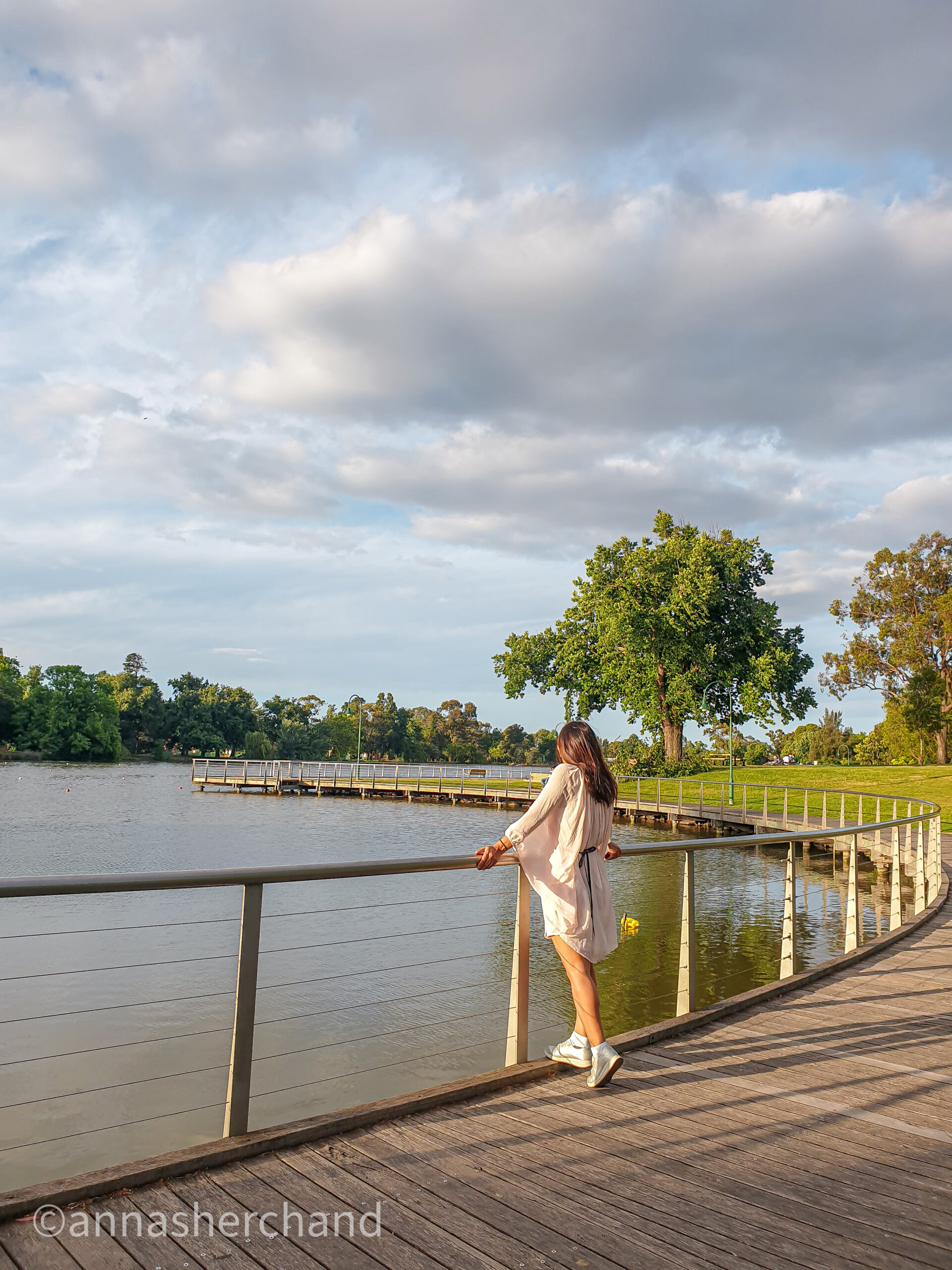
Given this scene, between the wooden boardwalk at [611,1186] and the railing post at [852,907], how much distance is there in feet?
10.7

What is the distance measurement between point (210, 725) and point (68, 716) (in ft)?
60.8

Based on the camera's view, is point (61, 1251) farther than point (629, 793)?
No

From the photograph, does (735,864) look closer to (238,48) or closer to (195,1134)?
(195,1134)

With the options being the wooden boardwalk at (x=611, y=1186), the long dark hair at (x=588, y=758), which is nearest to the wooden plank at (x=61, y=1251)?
the wooden boardwalk at (x=611, y=1186)

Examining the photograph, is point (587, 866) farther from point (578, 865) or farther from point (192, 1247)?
point (192, 1247)

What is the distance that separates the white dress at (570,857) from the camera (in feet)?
12.0

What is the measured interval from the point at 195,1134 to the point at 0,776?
219 feet

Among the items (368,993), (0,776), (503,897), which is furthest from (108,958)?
(0,776)

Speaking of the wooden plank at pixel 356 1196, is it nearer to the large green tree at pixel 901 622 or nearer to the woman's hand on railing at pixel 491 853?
the woman's hand on railing at pixel 491 853

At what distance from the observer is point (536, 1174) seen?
2811 millimetres

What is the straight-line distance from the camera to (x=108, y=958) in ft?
40.8

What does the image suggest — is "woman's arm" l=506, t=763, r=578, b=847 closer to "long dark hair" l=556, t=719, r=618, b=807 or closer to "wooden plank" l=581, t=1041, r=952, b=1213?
"long dark hair" l=556, t=719, r=618, b=807

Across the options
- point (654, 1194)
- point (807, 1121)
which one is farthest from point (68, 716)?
point (654, 1194)

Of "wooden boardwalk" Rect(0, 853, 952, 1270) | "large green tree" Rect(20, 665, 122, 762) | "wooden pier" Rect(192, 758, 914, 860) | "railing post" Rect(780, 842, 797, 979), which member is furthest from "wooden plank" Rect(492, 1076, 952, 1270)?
"large green tree" Rect(20, 665, 122, 762)
